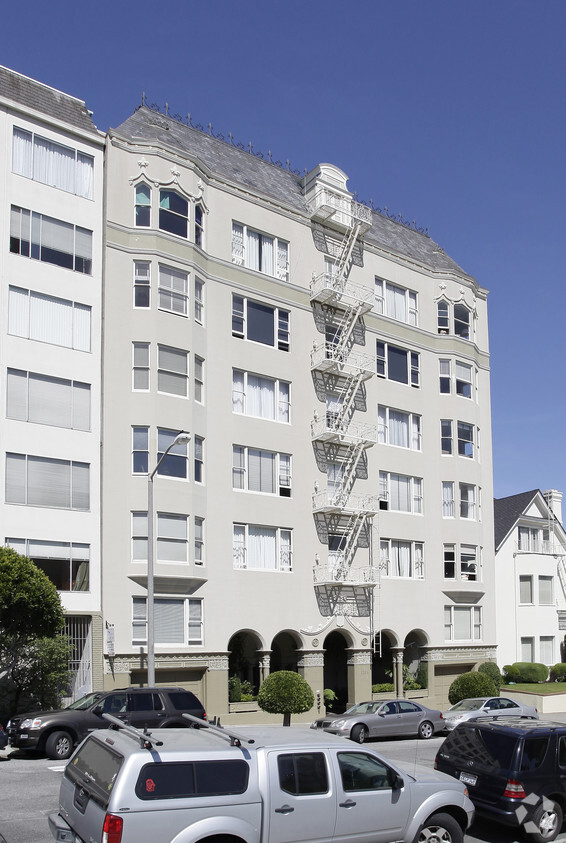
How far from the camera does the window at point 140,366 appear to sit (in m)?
30.8

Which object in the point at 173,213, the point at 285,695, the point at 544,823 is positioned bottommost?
the point at 285,695

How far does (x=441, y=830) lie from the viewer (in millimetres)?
11680

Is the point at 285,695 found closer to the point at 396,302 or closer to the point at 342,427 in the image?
Answer: the point at 342,427

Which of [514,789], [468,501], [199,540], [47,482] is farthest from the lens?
[468,501]

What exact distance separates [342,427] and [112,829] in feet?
93.1

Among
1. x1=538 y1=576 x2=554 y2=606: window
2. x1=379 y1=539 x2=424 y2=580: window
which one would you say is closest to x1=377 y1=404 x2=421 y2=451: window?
x1=379 y1=539 x2=424 y2=580: window

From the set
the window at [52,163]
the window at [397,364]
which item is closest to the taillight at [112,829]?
the window at [52,163]

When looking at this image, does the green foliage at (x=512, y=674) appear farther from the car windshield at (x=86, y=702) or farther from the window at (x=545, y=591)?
the car windshield at (x=86, y=702)

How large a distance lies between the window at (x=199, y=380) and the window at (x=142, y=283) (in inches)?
109

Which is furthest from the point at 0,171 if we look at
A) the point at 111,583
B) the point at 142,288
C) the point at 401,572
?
the point at 401,572

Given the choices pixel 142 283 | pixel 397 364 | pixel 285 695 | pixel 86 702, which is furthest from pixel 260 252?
pixel 86 702

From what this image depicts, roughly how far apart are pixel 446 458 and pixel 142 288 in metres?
17.0

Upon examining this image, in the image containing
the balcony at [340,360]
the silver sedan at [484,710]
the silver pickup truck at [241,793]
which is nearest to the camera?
the silver pickup truck at [241,793]

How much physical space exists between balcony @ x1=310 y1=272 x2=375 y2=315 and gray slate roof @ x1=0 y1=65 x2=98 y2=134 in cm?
1080
